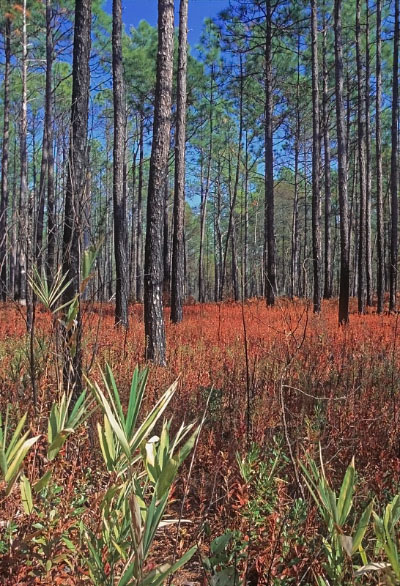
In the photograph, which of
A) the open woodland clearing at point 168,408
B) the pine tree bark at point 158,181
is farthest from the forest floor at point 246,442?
the pine tree bark at point 158,181

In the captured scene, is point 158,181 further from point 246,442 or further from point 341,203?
point 341,203

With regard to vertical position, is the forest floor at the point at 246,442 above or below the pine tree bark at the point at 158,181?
below

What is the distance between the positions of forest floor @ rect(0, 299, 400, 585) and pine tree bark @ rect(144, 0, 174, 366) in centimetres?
46

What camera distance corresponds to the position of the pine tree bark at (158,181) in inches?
219

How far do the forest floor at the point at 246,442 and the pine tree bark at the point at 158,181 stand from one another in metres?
0.46

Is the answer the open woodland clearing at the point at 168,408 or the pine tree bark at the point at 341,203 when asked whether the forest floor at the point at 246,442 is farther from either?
the pine tree bark at the point at 341,203

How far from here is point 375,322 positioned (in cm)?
912

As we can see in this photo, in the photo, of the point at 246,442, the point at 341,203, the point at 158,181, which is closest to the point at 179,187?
the point at 341,203

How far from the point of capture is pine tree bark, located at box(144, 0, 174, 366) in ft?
18.2

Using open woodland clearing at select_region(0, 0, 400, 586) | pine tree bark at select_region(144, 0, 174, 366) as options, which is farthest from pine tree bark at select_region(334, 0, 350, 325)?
pine tree bark at select_region(144, 0, 174, 366)

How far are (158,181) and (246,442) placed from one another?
3.99 meters

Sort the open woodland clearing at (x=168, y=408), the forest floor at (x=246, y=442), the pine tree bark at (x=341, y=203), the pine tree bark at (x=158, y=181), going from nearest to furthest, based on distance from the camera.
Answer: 1. the open woodland clearing at (x=168, y=408)
2. the forest floor at (x=246, y=442)
3. the pine tree bark at (x=158, y=181)
4. the pine tree bark at (x=341, y=203)

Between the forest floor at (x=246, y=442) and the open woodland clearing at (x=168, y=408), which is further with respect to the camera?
the forest floor at (x=246, y=442)

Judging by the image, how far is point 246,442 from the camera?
2.59m
